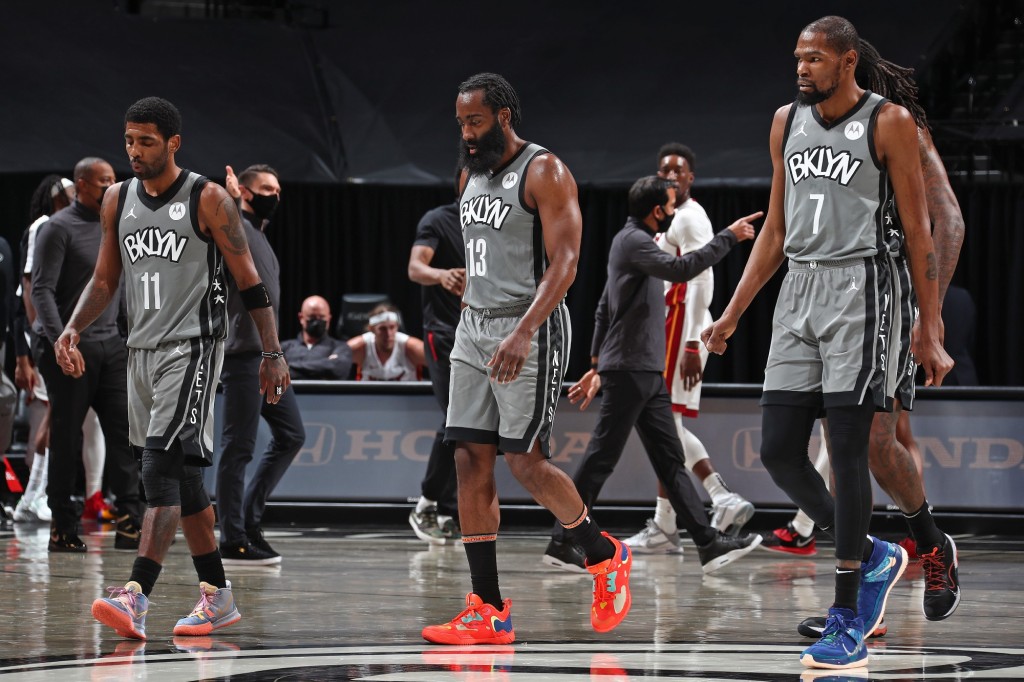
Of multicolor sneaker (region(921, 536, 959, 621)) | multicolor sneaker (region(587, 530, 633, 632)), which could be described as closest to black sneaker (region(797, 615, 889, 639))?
multicolor sneaker (region(921, 536, 959, 621))

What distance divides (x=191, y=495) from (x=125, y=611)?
485 mm

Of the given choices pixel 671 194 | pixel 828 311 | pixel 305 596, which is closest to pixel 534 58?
pixel 671 194

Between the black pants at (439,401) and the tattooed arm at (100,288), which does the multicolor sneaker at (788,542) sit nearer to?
the black pants at (439,401)

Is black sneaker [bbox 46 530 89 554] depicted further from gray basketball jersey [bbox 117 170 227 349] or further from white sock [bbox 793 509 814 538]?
white sock [bbox 793 509 814 538]

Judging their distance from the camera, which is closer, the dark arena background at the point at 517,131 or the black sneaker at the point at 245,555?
the black sneaker at the point at 245,555

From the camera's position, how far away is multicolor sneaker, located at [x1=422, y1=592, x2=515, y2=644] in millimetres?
4184

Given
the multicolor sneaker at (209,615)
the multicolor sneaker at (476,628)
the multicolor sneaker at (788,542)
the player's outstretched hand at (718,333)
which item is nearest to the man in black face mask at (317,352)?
the multicolor sneaker at (788,542)

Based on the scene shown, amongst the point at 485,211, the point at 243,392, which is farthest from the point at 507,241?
the point at 243,392

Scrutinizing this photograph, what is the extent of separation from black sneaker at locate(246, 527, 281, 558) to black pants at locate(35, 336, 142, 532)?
0.90 metres

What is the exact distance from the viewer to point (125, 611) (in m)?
4.19

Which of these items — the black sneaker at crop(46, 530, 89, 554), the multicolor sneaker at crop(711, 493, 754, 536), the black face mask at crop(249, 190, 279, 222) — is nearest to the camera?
the black face mask at crop(249, 190, 279, 222)

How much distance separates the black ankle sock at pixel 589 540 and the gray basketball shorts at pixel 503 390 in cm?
25

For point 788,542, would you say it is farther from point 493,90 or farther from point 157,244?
point 157,244

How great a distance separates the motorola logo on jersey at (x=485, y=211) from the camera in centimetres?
432
